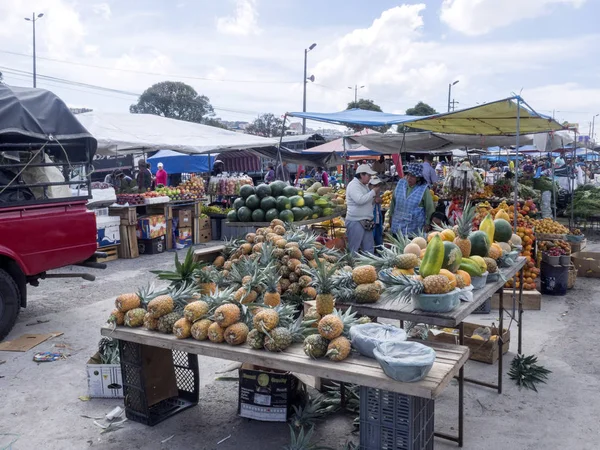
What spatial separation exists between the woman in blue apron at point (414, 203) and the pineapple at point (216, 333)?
4.63 m

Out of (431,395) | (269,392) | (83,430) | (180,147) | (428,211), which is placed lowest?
(83,430)

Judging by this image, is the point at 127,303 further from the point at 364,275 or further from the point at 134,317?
the point at 364,275

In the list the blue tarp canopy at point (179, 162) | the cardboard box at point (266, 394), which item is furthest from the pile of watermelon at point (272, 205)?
the blue tarp canopy at point (179, 162)

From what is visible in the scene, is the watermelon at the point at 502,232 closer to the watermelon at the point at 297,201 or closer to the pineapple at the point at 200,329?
the watermelon at the point at 297,201

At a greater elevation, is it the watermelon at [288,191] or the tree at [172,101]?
the tree at [172,101]

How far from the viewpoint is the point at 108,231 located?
11.2 meters

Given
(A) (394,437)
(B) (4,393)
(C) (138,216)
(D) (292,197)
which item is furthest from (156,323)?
(C) (138,216)

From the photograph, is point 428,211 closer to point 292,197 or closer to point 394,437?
point 292,197

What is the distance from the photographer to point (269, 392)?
411 cm

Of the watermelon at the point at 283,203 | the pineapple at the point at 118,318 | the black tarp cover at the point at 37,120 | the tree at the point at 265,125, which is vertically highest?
the tree at the point at 265,125

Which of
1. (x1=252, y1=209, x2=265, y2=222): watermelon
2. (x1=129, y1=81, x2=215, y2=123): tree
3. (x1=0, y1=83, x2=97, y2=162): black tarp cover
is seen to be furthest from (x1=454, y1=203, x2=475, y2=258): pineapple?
(x1=129, y1=81, x2=215, y2=123): tree

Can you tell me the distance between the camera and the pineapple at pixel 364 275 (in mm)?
3646

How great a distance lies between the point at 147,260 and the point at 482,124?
750 centimetres

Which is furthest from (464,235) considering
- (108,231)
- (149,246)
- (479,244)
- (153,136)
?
(153,136)
